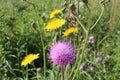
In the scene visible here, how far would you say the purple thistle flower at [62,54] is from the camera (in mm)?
1804

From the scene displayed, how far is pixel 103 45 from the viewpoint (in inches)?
143

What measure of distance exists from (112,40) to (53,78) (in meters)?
1.33

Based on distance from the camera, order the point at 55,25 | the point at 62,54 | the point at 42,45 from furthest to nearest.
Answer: the point at 42,45 → the point at 55,25 → the point at 62,54

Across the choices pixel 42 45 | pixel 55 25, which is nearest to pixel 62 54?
pixel 55 25

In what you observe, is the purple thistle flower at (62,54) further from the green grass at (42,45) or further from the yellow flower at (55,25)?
the green grass at (42,45)

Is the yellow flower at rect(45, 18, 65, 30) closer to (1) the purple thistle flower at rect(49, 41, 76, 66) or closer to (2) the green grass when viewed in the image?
(2) the green grass

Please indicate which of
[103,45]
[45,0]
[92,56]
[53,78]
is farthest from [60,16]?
[45,0]

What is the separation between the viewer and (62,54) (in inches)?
72.0

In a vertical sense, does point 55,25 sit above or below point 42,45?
above

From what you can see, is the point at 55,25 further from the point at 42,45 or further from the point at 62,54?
the point at 42,45

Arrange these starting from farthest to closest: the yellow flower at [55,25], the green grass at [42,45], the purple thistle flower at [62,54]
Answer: the green grass at [42,45]
the yellow flower at [55,25]
the purple thistle flower at [62,54]

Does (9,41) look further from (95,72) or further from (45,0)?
(45,0)

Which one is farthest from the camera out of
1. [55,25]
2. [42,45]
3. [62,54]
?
[42,45]

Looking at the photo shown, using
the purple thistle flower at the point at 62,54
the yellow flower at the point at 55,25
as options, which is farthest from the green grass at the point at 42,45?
the purple thistle flower at the point at 62,54
